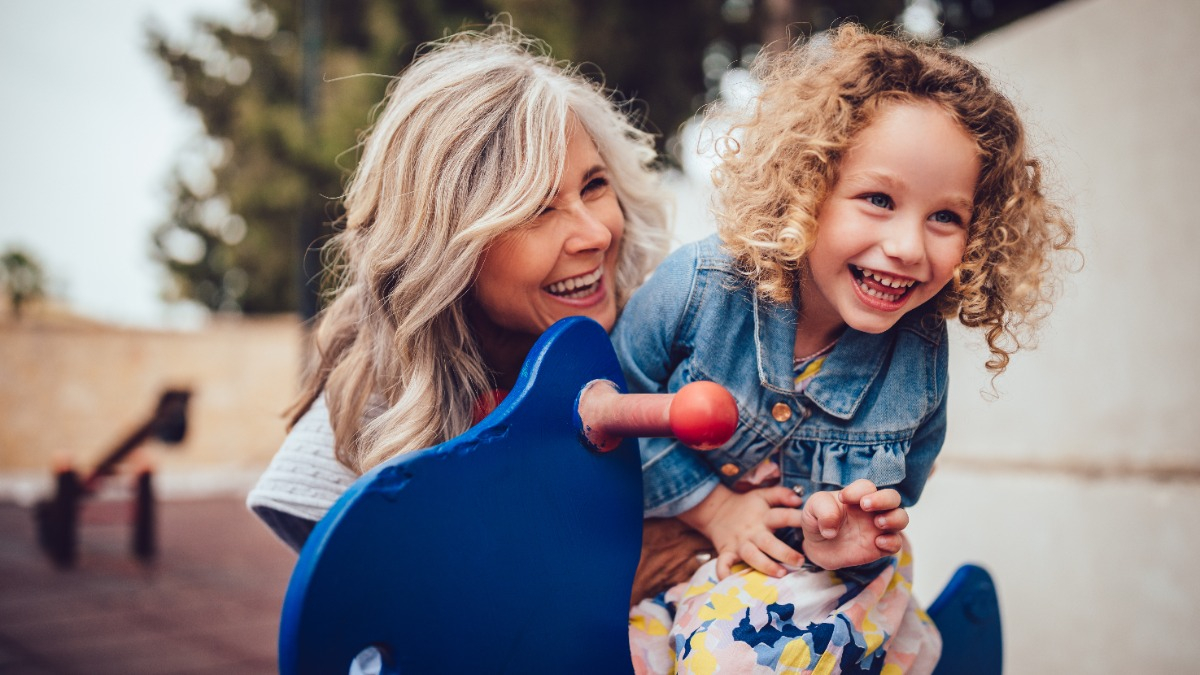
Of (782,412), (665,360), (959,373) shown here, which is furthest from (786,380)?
(959,373)

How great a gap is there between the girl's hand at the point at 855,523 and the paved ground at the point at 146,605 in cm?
315

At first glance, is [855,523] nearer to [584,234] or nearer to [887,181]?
[887,181]

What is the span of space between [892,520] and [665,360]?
0.35m

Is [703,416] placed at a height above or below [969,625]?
above

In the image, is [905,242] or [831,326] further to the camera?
[831,326]

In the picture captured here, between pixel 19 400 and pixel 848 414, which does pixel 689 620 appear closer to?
pixel 848 414

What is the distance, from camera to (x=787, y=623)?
3.42 feet

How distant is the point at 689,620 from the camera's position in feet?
3.55

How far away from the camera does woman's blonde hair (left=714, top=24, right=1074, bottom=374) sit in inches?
→ 41.6

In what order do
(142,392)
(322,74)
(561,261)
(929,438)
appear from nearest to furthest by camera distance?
1. (929,438)
2. (561,261)
3. (322,74)
4. (142,392)

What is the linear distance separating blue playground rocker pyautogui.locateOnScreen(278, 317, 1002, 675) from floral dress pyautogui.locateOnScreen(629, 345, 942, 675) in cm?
9

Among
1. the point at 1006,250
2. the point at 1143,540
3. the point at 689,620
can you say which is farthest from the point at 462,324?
the point at 1143,540

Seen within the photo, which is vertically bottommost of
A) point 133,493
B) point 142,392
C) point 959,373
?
point 142,392

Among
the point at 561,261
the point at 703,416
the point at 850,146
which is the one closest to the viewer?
the point at 703,416
